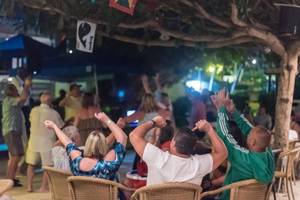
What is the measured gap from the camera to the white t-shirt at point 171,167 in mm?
4129

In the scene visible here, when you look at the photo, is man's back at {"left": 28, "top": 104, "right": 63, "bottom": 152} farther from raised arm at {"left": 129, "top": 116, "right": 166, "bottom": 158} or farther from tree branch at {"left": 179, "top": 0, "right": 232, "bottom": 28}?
raised arm at {"left": 129, "top": 116, "right": 166, "bottom": 158}

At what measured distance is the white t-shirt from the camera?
413 centimetres

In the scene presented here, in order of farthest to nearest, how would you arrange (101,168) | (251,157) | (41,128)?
1. (41,128)
2. (251,157)
3. (101,168)

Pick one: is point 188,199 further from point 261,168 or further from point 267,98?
point 267,98

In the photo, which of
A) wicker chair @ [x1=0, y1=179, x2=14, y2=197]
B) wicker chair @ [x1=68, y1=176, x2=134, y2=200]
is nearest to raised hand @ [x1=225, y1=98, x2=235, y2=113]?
wicker chair @ [x1=68, y1=176, x2=134, y2=200]

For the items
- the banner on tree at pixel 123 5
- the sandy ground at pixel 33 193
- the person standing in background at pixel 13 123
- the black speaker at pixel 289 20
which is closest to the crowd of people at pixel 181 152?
the banner on tree at pixel 123 5

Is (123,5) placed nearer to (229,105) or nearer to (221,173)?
(229,105)

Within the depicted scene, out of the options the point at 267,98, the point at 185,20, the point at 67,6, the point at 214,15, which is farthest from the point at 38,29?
the point at 267,98

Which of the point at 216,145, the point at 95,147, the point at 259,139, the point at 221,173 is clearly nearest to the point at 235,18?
the point at 221,173

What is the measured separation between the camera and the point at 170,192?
4.02m

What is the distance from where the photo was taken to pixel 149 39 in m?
10.1

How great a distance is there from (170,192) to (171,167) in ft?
0.69

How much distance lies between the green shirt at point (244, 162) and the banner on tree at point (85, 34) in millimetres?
4513

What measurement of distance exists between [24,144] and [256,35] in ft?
13.4
